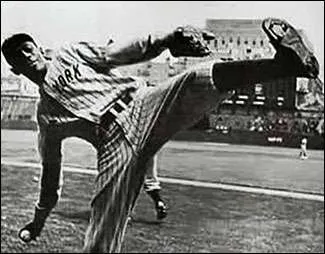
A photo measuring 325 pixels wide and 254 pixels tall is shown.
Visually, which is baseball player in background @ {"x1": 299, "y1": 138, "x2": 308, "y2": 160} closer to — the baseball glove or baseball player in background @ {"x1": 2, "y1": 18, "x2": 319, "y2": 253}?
baseball player in background @ {"x1": 2, "y1": 18, "x2": 319, "y2": 253}

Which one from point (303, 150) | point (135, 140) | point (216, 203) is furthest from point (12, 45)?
point (303, 150)

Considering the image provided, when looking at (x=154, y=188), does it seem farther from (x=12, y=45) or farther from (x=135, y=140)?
(x=12, y=45)

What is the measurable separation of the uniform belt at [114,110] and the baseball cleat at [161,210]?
287 millimetres

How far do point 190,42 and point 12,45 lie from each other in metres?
0.52

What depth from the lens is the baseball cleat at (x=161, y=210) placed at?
2.67 m

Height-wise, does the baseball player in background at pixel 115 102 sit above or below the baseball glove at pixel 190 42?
below

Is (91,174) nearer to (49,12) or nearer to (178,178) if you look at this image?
(178,178)

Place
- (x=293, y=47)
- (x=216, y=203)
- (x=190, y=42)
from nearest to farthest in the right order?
(x=293, y=47) < (x=190, y=42) < (x=216, y=203)

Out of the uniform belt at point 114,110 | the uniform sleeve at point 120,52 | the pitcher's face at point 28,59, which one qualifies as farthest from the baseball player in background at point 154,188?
the pitcher's face at point 28,59

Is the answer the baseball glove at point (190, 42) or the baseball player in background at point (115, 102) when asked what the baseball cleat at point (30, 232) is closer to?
the baseball player in background at point (115, 102)

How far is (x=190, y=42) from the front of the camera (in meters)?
2.51

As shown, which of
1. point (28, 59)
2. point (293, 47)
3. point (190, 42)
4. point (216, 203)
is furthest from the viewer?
point (216, 203)

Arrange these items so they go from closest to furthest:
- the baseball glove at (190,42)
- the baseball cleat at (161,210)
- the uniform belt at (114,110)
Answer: the baseball glove at (190,42) < the uniform belt at (114,110) < the baseball cleat at (161,210)

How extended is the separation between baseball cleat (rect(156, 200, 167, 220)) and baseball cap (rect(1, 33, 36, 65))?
0.58 m
